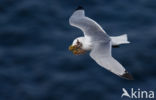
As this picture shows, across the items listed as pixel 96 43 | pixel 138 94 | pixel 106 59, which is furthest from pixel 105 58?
pixel 138 94

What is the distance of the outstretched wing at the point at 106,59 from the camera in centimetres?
1287

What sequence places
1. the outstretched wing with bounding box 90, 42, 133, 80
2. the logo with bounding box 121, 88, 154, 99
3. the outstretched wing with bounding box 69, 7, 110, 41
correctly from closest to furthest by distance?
the outstretched wing with bounding box 90, 42, 133, 80, the outstretched wing with bounding box 69, 7, 110, 41, the logo with bounding box 121, 88, 154, 99

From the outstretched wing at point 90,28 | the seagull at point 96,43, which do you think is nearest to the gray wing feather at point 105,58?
the seagull at point 96,43

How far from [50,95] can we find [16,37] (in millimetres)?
2645

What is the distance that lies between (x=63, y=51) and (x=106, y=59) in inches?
141

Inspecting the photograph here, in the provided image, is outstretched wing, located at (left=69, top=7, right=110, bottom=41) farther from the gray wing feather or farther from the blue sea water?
the blue sea water

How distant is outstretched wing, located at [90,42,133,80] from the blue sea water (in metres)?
2.44

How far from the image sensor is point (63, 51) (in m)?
16.7

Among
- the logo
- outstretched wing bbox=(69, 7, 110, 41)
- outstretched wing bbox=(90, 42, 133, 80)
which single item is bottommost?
the logo

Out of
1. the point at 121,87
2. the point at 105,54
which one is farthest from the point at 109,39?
the point at 121,87

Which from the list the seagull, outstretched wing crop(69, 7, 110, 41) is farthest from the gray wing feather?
outstretched wing crop(69, 7, 110, 41)

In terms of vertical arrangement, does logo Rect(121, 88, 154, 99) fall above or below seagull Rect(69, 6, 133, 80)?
below

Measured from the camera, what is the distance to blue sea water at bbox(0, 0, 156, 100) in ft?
52.0

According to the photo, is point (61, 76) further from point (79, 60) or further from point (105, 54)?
point (105, 54)
